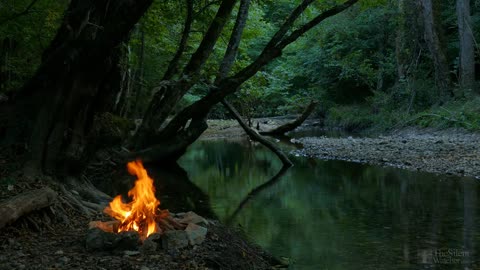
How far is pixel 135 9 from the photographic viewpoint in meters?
7.40

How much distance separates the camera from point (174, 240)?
636cm

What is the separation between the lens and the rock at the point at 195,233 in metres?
6.52

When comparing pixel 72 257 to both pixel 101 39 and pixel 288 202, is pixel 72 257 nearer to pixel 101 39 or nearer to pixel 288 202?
pixel 101 39

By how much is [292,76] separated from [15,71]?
29220mm

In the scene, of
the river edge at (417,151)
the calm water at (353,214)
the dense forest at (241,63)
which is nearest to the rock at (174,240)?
the calm water at (353,214)

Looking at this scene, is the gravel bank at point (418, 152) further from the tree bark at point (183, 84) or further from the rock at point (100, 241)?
the rock at point (100, 241)

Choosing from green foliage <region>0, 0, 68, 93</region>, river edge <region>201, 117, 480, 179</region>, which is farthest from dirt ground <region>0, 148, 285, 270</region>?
river edge <region>201, 117, 480, 179</region>

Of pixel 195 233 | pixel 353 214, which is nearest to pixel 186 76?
pixel 353 214

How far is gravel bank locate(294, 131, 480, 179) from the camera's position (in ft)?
48.7

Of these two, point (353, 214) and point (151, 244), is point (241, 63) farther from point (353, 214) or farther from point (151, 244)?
point (151, 244)

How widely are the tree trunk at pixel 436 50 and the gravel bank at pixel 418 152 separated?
3.15 metres

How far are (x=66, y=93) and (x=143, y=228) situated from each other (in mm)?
3015

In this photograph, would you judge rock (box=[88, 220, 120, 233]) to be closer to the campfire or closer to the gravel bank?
the campfire

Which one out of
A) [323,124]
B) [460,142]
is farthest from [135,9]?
[323,124]
